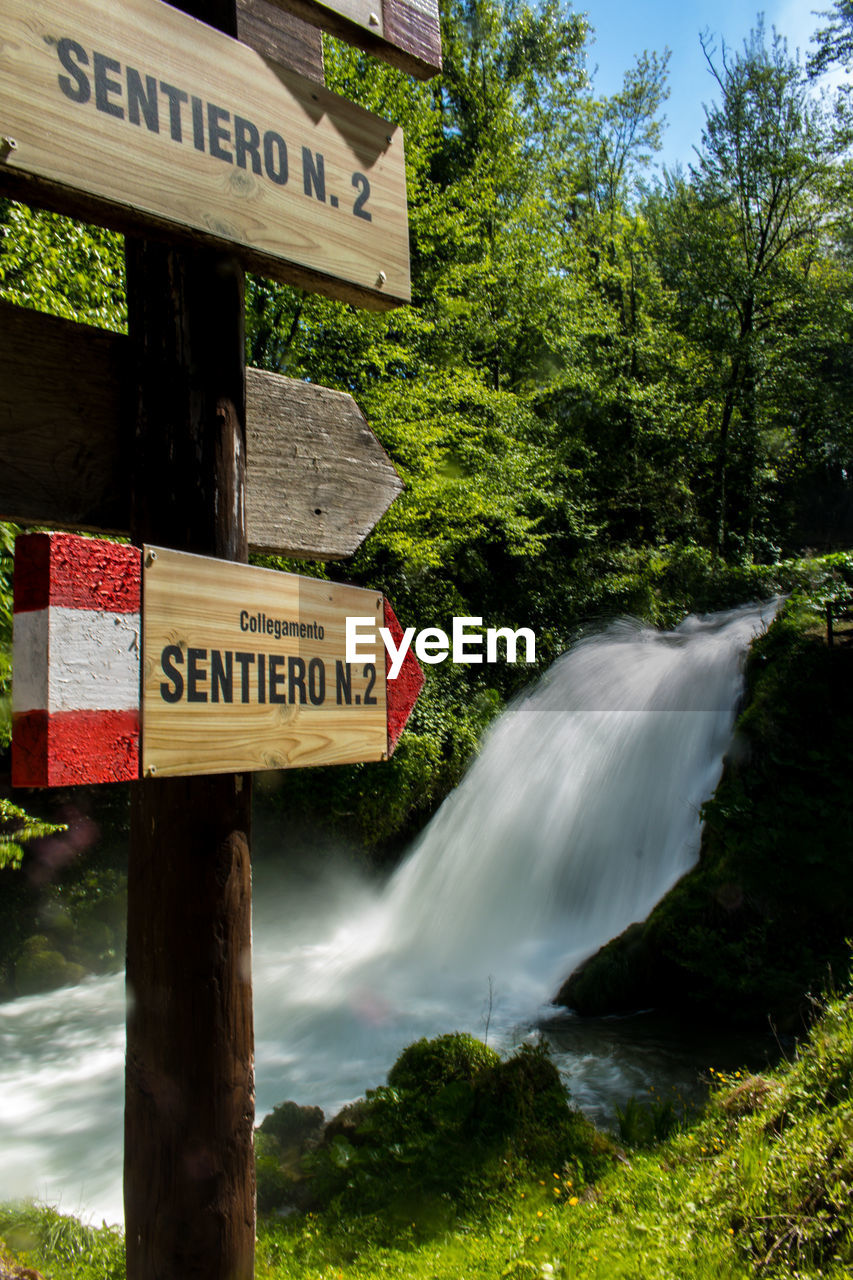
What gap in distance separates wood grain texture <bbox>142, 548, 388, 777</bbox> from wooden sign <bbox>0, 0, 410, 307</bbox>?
0.66 metres

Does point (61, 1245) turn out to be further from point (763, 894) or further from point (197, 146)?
point (763, 894)

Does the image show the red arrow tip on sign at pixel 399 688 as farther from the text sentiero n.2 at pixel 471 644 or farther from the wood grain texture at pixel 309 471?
the text sentiero n.2 at pixel 471 644

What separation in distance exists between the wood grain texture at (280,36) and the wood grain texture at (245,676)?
1.15 metres

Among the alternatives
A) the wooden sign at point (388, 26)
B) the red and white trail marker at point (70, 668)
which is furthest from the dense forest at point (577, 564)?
the wooden sign at point (388, 26)

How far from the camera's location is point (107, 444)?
1813mm

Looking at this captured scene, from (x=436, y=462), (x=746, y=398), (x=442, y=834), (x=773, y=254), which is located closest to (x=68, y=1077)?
(x=442, y=834)

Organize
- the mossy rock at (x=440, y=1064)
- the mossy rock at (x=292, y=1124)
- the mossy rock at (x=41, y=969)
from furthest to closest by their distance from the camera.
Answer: the mossy rock at (x=41, y=969) → the mossy rock at (x=292, y=1124) → the mossy rock at (x=440, y=1064)

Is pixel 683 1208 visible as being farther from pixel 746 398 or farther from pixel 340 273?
pixel 746 398

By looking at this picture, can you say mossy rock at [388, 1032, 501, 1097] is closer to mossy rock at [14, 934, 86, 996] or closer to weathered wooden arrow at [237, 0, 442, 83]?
weathered wooden arrow at [237, 0, 442, 83]

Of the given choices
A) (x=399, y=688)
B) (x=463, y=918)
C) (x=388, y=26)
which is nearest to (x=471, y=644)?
(x=463, y=918)

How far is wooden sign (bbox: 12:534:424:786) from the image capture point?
4.54ft

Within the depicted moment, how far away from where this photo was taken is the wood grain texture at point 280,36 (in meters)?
1.94

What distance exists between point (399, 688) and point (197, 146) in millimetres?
1210

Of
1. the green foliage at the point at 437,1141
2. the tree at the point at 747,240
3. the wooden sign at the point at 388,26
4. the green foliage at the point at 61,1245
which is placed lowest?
the green foliage at the point at 61,1245
